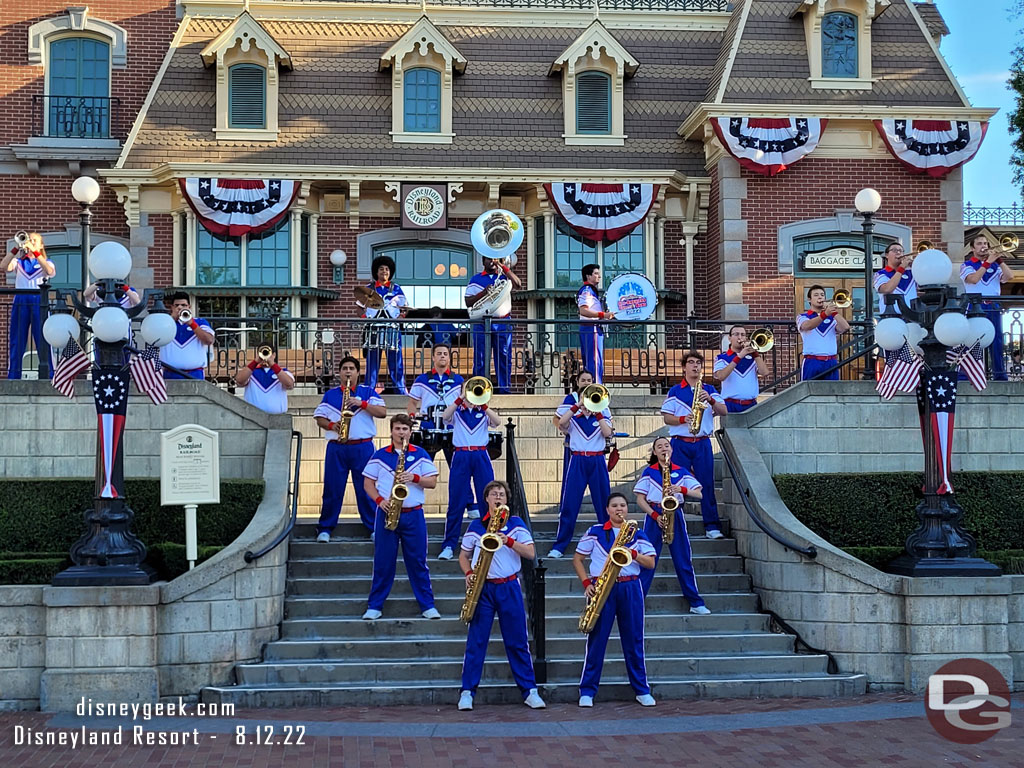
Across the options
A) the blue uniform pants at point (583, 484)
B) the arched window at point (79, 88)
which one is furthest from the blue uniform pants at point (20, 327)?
the arched window at point (79, 88)

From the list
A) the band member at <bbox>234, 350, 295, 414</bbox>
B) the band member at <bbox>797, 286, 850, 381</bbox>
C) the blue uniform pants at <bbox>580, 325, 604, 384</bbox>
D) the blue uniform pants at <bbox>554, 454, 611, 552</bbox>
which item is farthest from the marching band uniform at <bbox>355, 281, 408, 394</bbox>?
the band member at <bbox>797, 286, 850, 381</bbox>

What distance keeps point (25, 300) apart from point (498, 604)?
8168mm

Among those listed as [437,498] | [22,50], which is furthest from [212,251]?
[437,498]

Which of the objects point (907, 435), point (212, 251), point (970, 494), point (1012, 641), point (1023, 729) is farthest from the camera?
point (212, 251)

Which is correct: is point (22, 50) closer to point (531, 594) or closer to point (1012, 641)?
point (531, 594)

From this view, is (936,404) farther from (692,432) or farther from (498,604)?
(498,604)

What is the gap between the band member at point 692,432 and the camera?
1240cm

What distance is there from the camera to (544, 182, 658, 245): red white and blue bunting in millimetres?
20141

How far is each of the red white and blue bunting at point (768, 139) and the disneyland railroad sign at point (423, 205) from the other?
4.79m

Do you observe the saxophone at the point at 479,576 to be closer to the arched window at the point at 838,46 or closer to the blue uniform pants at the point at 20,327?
the blue uniform pants at the point at 20,327

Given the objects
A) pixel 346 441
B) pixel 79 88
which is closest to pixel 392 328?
pixel 346 441

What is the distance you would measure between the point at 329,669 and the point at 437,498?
4.39 m

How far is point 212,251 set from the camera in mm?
20016

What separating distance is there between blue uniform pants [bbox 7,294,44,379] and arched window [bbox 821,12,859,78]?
547 inches
